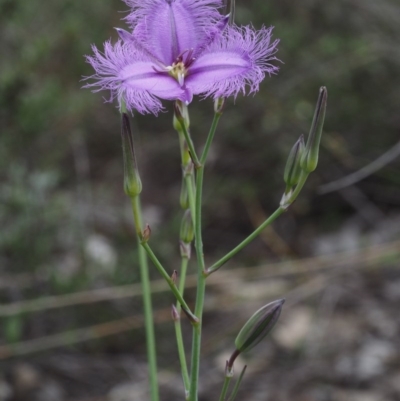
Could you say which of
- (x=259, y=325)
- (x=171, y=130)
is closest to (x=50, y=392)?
(x=171, y=130)

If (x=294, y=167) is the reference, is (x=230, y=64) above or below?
above

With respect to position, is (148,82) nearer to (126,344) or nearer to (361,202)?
(126,344)

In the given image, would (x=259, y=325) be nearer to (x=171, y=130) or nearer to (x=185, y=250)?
(x=185, y=250)

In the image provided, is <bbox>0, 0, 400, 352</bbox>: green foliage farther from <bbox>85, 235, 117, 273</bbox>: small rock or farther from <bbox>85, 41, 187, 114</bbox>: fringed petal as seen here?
<bbox>85, 41, 187, 114</bbox>: fringed petal

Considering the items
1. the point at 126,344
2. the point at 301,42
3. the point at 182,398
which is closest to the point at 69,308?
the point at 126,344

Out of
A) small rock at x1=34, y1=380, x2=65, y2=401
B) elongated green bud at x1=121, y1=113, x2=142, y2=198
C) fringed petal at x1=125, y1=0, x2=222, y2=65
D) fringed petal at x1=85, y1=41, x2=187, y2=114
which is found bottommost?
small rock at x1=34, y1=380, x2=65, y2=401

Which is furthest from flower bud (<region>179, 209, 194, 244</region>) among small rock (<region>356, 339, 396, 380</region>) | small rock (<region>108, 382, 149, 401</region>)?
small rock (<region>356, 339, 396, 380</region>)
